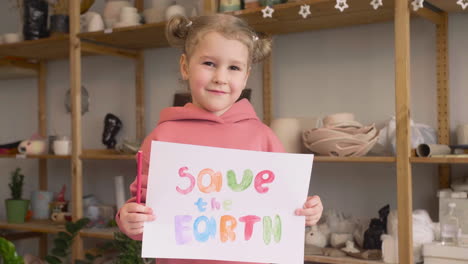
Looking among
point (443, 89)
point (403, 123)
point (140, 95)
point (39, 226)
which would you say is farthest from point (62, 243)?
point (443, 89)

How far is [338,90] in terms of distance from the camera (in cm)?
237

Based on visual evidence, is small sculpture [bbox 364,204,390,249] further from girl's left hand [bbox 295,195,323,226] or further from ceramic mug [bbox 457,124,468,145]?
girl's left hand [bbox 295,195,323,226]

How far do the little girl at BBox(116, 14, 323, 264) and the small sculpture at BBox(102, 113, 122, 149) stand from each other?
1662 mm

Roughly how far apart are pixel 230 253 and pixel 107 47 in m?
1.87

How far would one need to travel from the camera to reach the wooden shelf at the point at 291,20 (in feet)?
6.56

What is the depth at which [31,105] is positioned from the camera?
3.38 metres

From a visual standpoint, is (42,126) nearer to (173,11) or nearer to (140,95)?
(140,95)

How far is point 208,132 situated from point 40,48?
1.99 meters

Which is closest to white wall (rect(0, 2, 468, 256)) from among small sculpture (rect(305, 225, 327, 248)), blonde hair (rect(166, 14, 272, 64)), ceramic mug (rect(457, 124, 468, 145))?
ceramic mug (rect(457, 124, 468, 145))

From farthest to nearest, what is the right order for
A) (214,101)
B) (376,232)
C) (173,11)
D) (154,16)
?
1. (154,16)
2. (173,11)
3. (376,232)
4. (214,101)

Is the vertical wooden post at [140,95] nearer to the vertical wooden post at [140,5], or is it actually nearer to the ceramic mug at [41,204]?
the vertical wooden post at [140,5]

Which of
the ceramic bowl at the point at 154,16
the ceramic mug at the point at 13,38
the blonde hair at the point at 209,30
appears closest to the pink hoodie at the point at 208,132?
the blonde hair at the point at 209,30

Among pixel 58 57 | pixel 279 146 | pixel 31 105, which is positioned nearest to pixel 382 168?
pixel 279 146

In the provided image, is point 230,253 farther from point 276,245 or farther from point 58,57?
point 58,57
